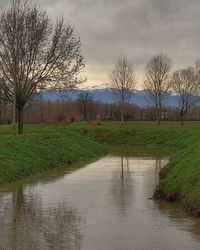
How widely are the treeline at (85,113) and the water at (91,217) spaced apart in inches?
2626

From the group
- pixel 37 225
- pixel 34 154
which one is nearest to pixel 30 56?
pixel 34 154

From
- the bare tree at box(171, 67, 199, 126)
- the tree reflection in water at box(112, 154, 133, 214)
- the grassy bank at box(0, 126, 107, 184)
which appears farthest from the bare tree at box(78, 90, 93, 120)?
the tree reflection in water at box(112, 154, 133, 214)

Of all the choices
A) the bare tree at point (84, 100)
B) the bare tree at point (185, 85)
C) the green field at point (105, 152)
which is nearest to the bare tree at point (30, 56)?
the green field at point (105, 152)

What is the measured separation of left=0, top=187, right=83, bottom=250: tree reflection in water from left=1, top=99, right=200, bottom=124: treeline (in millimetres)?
70680

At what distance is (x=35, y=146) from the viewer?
3120 cm

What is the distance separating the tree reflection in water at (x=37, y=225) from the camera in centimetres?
1126

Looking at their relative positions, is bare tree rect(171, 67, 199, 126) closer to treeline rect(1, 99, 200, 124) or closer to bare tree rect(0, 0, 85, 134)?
treeline rect(1, 99, 200, 124)

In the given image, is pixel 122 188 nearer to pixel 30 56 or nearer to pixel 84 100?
pixel 30 56

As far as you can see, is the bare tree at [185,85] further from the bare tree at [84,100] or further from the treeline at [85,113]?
the bare tree at [84,100]

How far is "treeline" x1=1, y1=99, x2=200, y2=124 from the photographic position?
92000mm

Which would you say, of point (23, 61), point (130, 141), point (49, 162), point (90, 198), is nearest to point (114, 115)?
point (130, 141)

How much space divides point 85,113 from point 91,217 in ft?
300

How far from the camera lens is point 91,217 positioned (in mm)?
14414

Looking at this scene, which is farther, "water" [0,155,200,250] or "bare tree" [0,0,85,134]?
"bare tree" [0,0,85,134]
